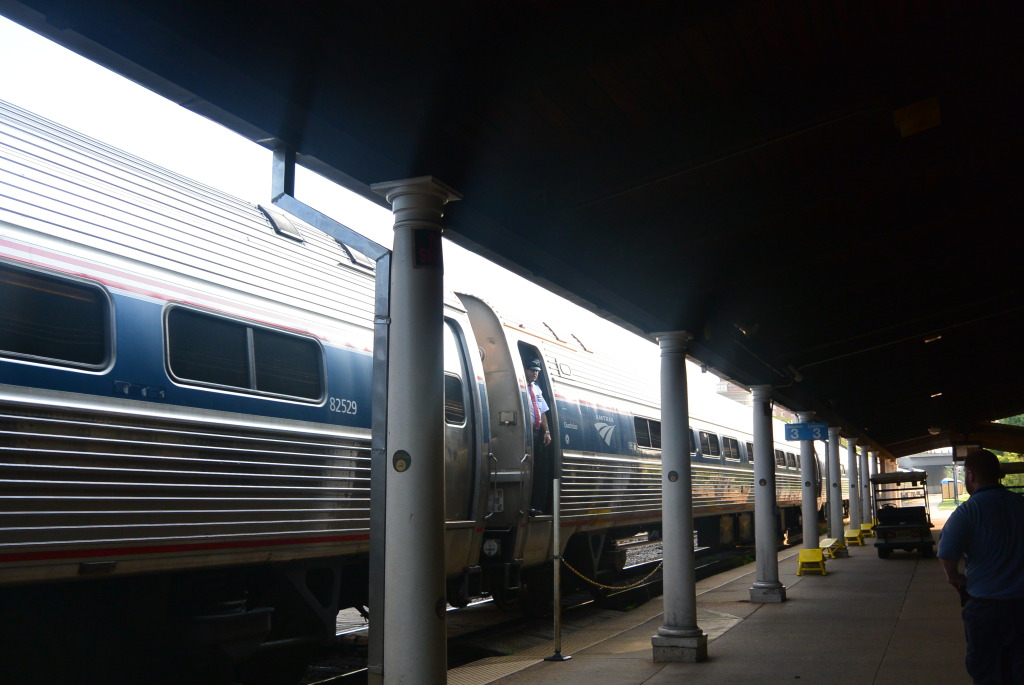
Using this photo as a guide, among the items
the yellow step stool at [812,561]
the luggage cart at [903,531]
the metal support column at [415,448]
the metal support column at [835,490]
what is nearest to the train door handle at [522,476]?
the metal support column at [415,448]

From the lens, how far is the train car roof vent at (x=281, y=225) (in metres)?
6.84

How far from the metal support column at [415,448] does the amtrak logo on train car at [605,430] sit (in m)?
6.86

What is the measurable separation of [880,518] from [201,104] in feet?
62.4

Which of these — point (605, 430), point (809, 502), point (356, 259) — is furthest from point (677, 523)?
point (809, 502)

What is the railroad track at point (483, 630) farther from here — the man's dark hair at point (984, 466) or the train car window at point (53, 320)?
the man's dark hair at point (984, 466)

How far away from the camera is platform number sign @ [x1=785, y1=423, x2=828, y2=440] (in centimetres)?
1431

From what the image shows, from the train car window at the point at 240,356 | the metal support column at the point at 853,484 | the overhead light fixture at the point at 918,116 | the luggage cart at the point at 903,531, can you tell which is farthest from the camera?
the metal support column at the point at 853,484

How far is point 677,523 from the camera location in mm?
8219

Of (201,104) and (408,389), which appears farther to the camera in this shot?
(408,389)

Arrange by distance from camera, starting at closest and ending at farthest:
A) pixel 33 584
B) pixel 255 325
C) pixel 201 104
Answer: pixel 201 104 < pixel 33 584 < pixel 255 325

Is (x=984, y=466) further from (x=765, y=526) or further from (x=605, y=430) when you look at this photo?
(x=765, y=526)

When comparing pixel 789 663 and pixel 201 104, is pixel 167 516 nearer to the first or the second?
pixel 201 104

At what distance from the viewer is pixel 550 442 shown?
32.4 ft

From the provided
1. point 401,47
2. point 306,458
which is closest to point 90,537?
point 306,458
